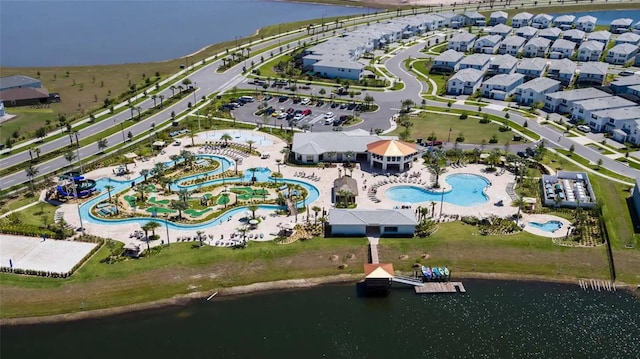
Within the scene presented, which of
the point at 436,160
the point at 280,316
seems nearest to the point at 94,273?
the point at 280,316

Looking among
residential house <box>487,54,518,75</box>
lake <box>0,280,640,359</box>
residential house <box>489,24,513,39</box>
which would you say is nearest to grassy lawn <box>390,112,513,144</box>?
residential house <box>487,54,518,75</box>

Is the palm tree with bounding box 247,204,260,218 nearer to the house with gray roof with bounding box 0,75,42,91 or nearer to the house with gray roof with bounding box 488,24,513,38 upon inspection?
the house with gray roof with bounding box 0,75,42,91

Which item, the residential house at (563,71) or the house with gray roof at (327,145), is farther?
the residential house at (563,71)

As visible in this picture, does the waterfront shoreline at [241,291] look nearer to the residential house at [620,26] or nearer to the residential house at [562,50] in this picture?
the residential house at [562,50]

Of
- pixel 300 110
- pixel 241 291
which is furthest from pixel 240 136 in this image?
pixel 241 291

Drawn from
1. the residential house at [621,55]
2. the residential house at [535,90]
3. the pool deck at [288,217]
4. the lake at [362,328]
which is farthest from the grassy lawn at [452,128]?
the residential house at [621,55]
